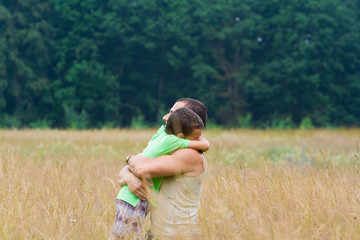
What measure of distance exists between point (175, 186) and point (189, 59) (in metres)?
32.0

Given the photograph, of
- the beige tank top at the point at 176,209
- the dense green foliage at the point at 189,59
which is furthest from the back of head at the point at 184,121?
the dense green foliage at the point at 189,59

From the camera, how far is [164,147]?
3.02 metres

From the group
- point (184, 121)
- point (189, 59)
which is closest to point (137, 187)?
point (184, 121)

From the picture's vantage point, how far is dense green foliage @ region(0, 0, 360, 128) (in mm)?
31312

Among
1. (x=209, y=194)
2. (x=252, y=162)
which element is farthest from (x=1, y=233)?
(x=252, y=162)

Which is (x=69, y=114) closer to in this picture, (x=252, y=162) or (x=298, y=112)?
(x=298, y=112)

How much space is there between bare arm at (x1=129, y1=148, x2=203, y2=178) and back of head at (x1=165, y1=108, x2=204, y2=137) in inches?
5.2

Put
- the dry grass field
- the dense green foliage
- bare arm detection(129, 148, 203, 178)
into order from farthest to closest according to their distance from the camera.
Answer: the dense green foliage < the dry grass field < bare arm detection(129, 148, 203, 178)

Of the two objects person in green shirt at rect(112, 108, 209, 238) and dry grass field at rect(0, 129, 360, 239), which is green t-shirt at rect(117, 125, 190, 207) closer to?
person in green shirt at rect(112, 108, 209, 238)

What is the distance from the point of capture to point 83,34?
3397 cm

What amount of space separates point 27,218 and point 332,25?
1320 inches

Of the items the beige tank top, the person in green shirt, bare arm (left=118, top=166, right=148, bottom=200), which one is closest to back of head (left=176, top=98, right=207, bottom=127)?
the person in green shirt

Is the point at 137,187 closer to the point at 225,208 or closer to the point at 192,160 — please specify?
the point at 192,160

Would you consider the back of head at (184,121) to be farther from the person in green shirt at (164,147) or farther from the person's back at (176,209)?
the person's back at (176,209)
